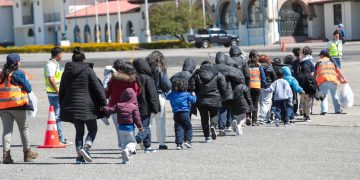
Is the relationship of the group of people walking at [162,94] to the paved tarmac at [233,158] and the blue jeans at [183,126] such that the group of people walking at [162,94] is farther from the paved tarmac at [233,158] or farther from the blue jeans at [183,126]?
the paved tarmac at [233,158]

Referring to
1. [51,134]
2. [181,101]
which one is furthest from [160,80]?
[51,134]

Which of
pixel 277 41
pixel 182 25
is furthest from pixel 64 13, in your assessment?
pixel 277 41

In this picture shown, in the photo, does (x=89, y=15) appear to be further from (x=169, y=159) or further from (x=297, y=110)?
(x=169, y=159)

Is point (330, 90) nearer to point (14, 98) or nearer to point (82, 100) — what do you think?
point (82, 100)

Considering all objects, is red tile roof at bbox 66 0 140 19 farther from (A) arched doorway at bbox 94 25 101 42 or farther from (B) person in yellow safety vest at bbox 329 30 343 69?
(B) person in yellow safety vest at bbox 329 30 343 69

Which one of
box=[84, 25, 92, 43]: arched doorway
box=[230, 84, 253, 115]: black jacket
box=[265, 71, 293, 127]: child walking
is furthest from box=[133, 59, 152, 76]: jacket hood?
box=[84, 25, 92, 43]: arched doorway

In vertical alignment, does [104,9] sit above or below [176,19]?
above

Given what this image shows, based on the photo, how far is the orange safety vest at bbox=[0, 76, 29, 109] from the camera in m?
14.1

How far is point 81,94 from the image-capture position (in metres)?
13.7

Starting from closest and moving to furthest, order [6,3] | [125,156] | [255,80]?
1. [125,156]
2. [255,80]
3. [6,3]

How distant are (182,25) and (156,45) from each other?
2872 millimetres

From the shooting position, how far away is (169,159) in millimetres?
13922

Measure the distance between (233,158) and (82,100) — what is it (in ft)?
7.88

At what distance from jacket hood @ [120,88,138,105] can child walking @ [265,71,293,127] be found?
5.44 meters
